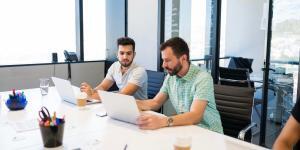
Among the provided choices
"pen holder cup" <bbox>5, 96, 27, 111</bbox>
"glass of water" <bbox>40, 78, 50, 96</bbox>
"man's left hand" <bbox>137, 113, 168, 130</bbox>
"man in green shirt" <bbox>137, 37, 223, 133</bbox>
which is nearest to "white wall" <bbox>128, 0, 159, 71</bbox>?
"glass of water" <bbox>40, 78, 50, 96</bbox>

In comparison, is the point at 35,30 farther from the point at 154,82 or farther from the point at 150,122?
the point at 150,122

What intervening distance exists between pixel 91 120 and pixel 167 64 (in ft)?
2.15

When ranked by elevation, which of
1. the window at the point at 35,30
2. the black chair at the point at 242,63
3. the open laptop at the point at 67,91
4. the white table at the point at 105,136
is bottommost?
the white table at the point at 105,136

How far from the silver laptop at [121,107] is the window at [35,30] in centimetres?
274

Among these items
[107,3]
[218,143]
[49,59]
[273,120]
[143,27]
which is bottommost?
[273,120]

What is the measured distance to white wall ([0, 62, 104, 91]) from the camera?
12.5 feet

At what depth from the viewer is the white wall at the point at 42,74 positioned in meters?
3.79

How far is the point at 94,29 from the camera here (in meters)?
4.82

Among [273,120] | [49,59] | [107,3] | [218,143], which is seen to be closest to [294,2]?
[273,120]

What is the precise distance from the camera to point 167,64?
2.07 meters

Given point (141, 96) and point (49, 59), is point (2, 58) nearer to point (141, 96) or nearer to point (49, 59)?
point (49, 59)

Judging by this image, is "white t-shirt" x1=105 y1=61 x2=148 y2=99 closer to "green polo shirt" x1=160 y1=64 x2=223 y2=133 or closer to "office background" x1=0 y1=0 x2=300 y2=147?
"green polo shirt" x1=160 y1=64 x2=223 y2=133

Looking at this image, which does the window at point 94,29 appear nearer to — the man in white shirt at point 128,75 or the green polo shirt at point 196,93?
the man in white shirt at point 128,75

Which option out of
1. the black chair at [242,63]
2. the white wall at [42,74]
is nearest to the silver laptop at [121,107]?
the white wall at [42,74]
